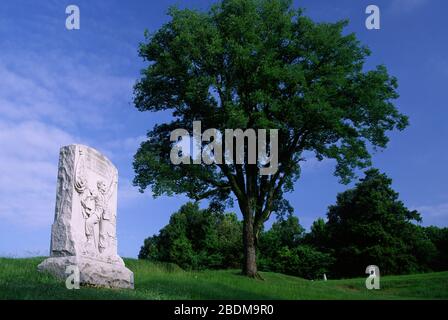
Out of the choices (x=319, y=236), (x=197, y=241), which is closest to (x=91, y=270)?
(x=197, y=241)

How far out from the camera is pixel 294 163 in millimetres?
30281

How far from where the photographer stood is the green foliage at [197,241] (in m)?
53.5

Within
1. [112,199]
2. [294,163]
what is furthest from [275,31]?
[112,199]

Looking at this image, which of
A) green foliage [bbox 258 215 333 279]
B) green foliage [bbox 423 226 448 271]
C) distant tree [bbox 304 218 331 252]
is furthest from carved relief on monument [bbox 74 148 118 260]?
green foliage [bbox 423 226 448 271]

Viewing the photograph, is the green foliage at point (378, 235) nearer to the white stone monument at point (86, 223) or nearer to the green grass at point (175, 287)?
the green grass at point (175, 287)

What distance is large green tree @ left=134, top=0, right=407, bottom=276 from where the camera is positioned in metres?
27.4

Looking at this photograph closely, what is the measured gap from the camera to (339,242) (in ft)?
173

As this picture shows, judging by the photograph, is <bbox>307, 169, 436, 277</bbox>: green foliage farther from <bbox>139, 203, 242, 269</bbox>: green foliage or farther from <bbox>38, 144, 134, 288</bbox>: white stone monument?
<bbox>38, 144, 134, 288</bbox>: white stone monument

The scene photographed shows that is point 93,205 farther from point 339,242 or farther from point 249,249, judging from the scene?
point 339,242

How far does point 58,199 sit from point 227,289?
818cm

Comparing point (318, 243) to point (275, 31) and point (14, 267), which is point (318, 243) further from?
point (14, 267)

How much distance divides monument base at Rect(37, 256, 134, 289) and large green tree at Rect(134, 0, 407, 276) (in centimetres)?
988

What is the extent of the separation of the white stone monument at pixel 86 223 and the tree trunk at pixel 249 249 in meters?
10.4

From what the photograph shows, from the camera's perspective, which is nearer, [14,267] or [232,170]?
[14,267]
